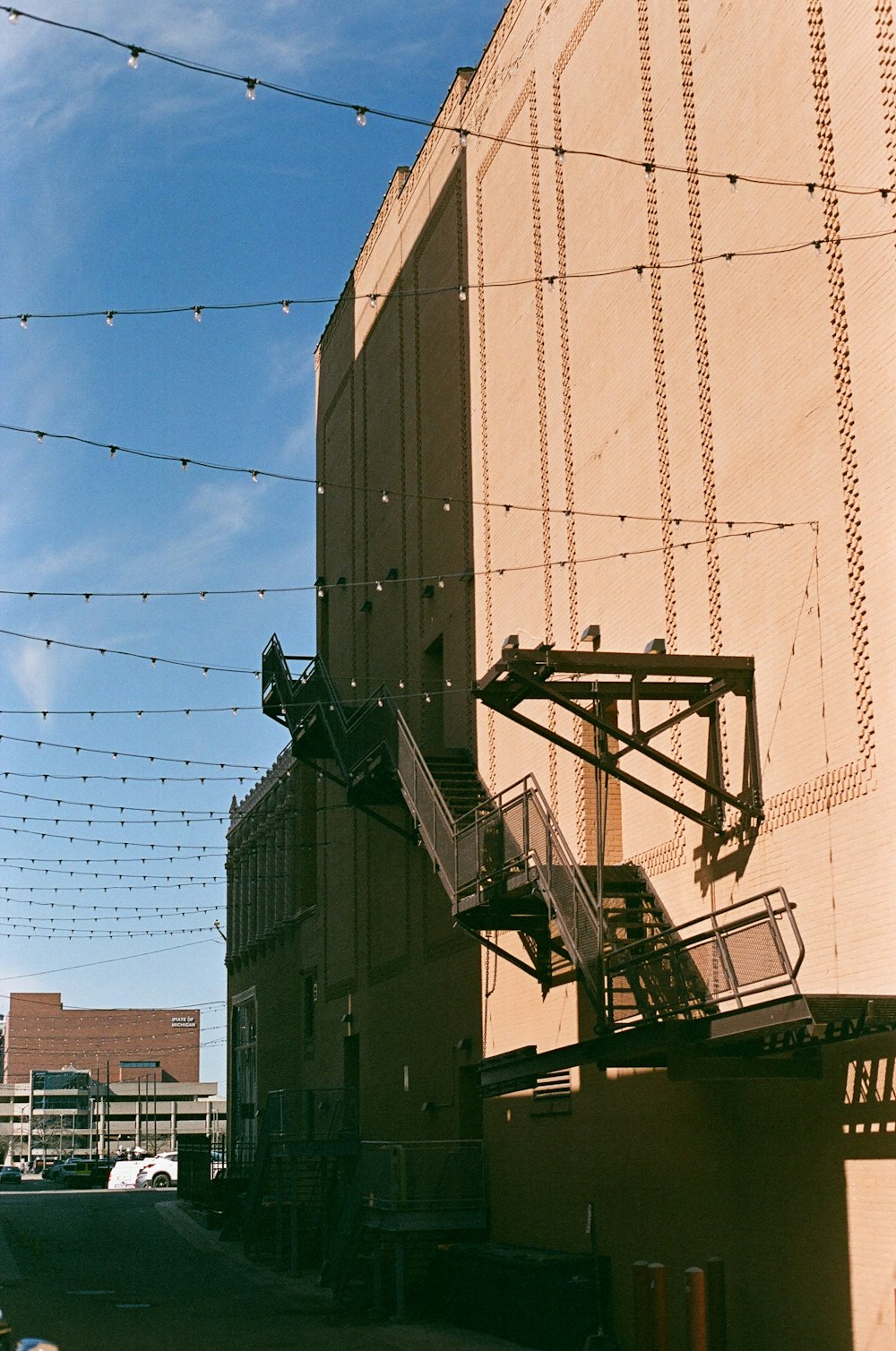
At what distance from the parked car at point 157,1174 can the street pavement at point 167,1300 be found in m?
28.4

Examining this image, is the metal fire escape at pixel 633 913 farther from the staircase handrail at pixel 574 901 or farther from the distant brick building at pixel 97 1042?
the distant brick building at pixel 97 1042

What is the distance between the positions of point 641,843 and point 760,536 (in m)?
4.25

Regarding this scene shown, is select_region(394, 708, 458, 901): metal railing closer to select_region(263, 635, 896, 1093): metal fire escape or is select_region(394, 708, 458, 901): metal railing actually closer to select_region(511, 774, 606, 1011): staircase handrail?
select_region(263, 635, 896, 1093): metal fire escape

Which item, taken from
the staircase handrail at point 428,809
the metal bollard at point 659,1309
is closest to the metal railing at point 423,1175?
the staircase handrail at point 428,809

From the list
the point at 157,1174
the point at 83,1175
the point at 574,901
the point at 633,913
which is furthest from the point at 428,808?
the point at 83,1175

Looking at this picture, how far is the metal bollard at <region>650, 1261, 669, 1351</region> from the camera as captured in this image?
14.5 meters

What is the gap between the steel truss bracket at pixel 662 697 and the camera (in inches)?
599

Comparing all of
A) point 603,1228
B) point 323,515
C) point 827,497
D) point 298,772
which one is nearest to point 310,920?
point 298,772

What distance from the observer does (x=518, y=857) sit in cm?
1812

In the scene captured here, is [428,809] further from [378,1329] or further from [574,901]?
[378,1329]

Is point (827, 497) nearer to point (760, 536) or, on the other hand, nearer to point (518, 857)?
point (760, 536)

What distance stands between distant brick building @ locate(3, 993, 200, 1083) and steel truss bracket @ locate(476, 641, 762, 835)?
140079mm

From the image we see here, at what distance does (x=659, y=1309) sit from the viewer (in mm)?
14555

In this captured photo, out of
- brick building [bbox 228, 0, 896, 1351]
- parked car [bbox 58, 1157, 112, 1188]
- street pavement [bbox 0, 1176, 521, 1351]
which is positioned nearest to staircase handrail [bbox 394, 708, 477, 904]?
brick building [bbox 228, 0, 896, 1351]
